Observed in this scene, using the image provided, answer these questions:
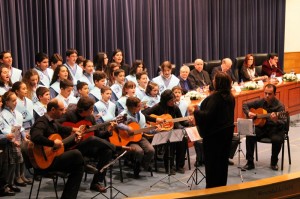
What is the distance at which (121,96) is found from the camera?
26.2 feet

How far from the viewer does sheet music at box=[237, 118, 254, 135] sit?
6988 mm

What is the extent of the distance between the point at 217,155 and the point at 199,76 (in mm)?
4757

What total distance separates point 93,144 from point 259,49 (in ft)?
30.0

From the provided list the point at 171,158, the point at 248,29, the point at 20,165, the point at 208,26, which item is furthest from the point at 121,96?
the point at 248,29

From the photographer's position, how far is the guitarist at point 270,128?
24.7 ft

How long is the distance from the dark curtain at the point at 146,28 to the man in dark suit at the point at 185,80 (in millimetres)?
1846

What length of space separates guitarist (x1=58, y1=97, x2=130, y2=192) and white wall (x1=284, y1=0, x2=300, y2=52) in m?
9.83

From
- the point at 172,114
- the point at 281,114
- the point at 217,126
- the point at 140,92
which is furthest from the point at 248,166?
the point at 217,126

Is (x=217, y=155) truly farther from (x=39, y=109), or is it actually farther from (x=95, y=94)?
(x=95, y=94)

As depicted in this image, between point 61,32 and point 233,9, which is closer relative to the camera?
point 61,32

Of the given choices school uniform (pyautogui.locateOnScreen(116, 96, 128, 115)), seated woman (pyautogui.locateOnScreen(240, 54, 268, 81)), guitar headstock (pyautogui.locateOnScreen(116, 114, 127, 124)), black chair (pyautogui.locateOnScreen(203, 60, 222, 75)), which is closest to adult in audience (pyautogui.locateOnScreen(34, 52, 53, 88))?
school uniform (pyautogui.locateOnScreen(116, 96, 128, 115))

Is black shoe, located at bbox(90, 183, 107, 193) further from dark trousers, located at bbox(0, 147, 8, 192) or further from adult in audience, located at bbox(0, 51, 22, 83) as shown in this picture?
adult in audience, located at bbox(0, 51, 22, 83)

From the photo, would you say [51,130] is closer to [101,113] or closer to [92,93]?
[101,113]

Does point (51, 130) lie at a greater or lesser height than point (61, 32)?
lesser
